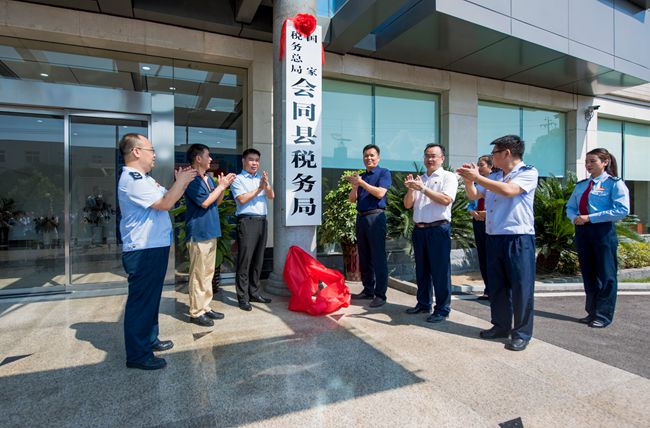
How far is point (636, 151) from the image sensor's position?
1088 centimetres

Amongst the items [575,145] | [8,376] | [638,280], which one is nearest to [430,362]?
[8,376]

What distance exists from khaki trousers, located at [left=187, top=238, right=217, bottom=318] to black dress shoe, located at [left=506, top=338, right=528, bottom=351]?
293 cm

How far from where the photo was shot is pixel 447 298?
3971mm

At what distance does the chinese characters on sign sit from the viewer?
4.85m

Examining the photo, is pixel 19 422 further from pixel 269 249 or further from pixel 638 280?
pixel 638 280

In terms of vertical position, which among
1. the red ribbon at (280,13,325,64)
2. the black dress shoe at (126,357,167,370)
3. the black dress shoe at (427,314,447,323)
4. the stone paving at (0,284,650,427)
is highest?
the red ribbon at (280,13,325,64)

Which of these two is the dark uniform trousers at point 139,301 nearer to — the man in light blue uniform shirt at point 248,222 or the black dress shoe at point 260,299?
the man in light blue uniform shirt at point 248,222

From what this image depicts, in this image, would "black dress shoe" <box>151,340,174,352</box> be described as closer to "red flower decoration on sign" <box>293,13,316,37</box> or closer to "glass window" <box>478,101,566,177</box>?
"red flower decoration on sign" <box>293,13,316,37</box>

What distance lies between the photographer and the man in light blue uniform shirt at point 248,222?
438cm

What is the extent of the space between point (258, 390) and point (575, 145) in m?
10.0

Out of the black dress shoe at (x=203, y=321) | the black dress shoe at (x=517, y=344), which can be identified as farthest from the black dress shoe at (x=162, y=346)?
the black dress shoe at (x=517, y=344)

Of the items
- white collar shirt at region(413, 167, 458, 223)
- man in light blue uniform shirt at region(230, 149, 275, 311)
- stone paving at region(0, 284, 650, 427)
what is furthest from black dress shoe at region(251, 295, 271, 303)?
white collar shirt at region(413, 167, 458, 223)

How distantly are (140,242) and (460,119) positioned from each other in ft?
23.2

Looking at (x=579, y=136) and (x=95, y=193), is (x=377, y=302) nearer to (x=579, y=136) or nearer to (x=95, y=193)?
(x=95, y=193)
